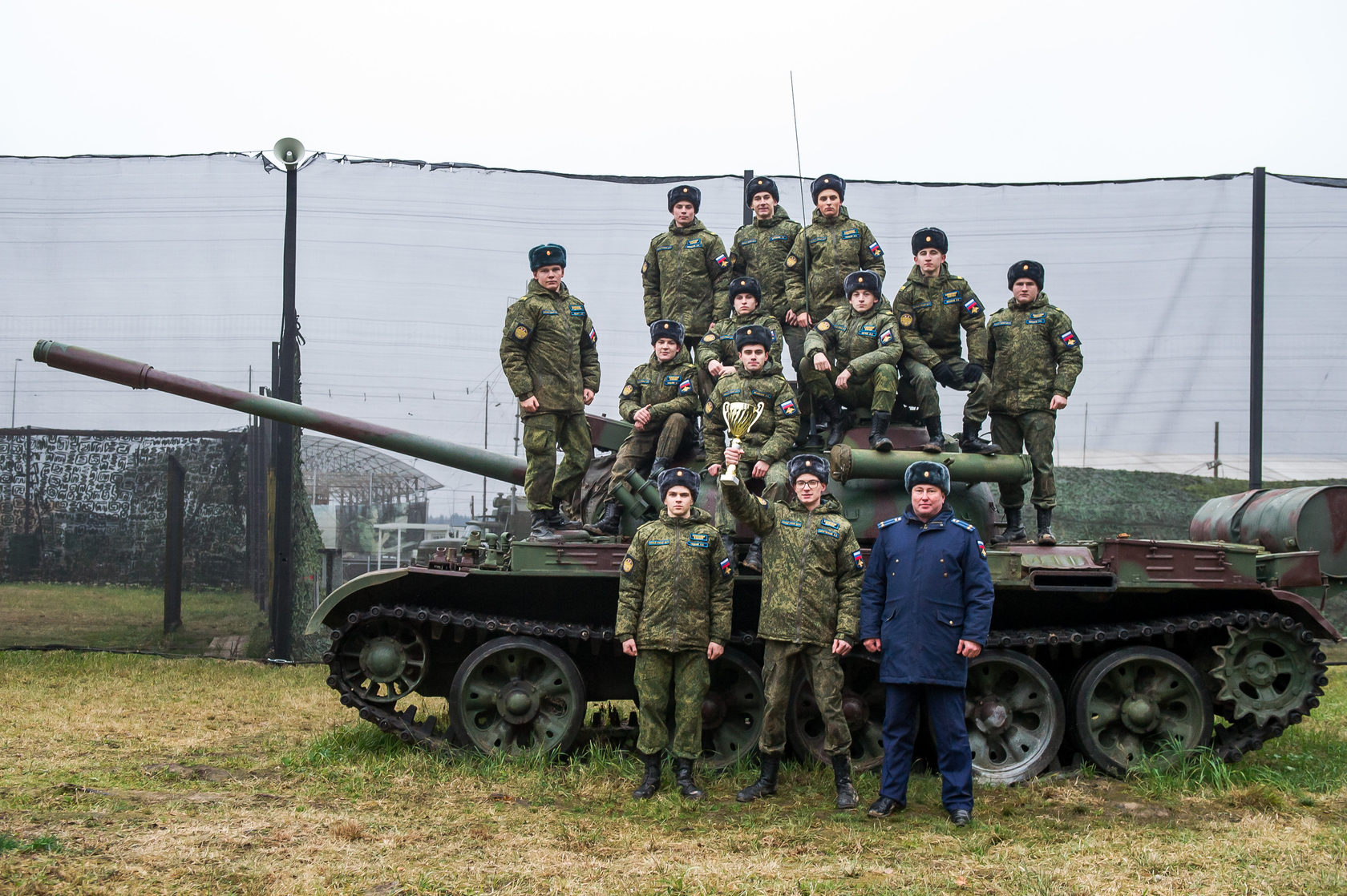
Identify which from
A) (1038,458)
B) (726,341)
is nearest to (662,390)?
(726,341)

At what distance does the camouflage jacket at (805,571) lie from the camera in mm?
7277

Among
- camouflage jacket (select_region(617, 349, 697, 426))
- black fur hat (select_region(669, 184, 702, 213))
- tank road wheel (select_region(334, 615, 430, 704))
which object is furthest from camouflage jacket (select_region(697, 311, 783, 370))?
tank road wheel (select_region(334, 615, 430, 704))

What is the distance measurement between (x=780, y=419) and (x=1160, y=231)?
7012 mm

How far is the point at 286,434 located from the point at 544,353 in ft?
16.0

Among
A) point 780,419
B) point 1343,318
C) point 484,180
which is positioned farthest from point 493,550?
point 1343,318

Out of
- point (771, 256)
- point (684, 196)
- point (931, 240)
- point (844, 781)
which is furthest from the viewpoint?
point (684, 196)

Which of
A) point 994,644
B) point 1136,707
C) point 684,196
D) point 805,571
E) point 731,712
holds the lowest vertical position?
point 731,712

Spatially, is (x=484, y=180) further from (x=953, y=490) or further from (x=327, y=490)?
(x=953, y=490)

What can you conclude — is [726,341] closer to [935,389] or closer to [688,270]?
[688,270]

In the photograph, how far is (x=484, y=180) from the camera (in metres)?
13.2

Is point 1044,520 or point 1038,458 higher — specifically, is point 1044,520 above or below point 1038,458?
below

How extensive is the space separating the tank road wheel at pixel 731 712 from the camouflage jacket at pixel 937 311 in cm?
281

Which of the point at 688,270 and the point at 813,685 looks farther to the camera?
the point at 688,270

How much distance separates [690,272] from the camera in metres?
10.3
